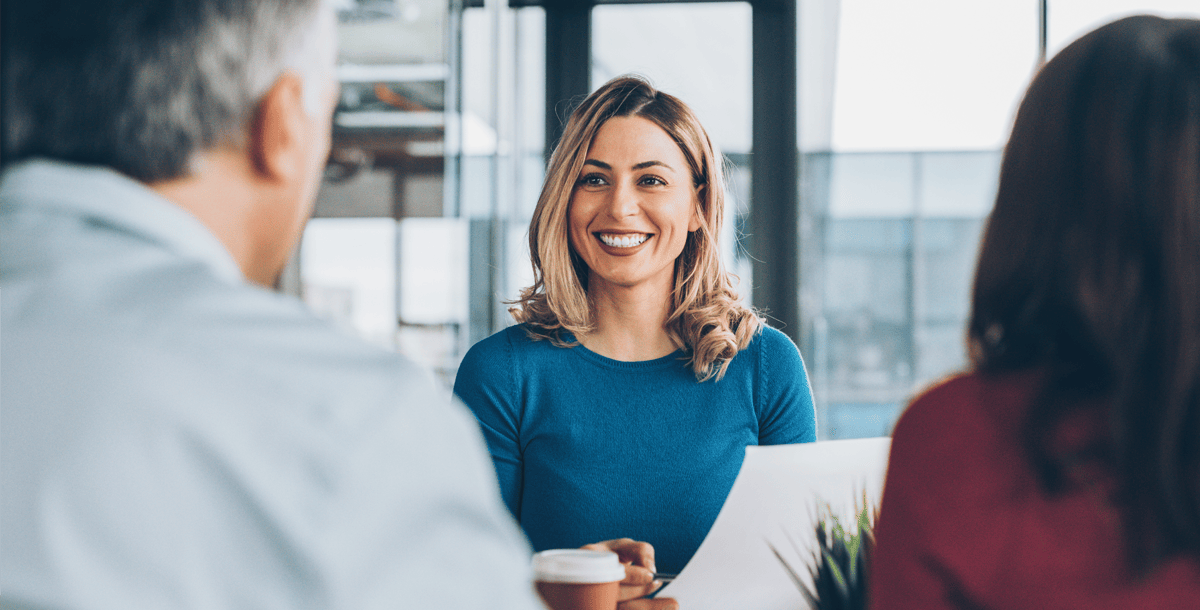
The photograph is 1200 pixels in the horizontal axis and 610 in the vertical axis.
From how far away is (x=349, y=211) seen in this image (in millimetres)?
2775

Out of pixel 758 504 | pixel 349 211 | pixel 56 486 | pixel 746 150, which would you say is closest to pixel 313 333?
pixel 56 486

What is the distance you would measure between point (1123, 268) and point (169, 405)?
0.64 meters

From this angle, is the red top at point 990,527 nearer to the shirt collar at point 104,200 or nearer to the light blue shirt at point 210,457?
the light blue shirt at point 210,457

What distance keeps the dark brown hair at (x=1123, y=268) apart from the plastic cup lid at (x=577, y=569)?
1.45 ft

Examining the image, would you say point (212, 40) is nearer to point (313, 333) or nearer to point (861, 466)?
point (313, 333)

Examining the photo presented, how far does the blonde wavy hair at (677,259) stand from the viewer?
5.32 feet

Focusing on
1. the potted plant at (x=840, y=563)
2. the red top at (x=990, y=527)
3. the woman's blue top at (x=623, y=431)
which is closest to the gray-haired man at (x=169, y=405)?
the red top at (x=990, y=527)

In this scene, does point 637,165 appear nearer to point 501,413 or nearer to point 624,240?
point 624,240

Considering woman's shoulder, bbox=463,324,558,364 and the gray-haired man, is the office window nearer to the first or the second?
woman's shoulder, bbox=463,324,558,364

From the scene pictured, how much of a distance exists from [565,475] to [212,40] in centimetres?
108

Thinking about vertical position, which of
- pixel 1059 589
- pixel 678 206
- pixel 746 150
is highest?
pixel 746 150

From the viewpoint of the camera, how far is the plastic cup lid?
87 centimetres

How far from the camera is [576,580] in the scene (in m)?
0.87

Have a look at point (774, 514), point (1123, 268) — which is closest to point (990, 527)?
point (1123, 268)
